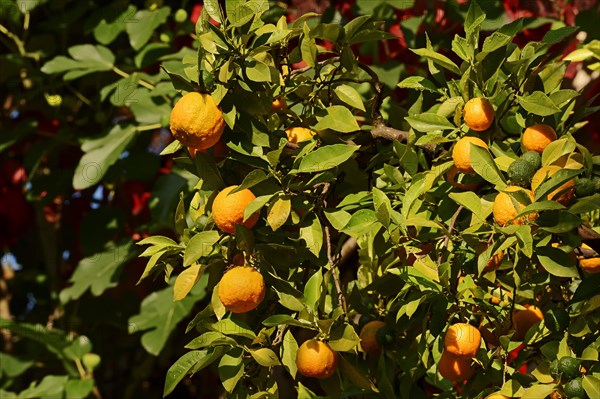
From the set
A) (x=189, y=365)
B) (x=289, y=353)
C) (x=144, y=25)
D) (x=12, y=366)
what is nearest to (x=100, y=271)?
(x=12, y=366)

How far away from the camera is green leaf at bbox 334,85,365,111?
101 centimetres

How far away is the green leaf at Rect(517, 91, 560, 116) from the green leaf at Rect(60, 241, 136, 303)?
0.94m

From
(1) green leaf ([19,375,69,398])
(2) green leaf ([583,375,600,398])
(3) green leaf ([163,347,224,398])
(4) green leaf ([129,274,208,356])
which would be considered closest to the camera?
(2) green leaf ([583,375,600,398])

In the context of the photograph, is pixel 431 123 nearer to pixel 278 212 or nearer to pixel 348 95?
pixel 348 95

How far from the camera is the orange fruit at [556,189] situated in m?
0.86

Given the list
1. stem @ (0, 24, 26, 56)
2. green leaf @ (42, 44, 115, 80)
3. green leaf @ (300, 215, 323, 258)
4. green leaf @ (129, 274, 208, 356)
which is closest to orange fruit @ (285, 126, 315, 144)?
green leaf @ (300, 215, 323, 258)

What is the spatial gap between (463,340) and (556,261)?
132 mm

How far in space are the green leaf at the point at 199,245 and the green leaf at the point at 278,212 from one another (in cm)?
6

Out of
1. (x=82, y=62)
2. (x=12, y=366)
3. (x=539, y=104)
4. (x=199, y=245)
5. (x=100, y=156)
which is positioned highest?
(x=539, y=104)

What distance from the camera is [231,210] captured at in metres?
0.89

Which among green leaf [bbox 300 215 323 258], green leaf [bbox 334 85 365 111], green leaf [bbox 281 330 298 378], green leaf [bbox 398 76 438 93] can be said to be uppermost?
green leaf [bbox 398 76 438 93]

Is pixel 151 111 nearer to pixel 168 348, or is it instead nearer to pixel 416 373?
pixel 168 348

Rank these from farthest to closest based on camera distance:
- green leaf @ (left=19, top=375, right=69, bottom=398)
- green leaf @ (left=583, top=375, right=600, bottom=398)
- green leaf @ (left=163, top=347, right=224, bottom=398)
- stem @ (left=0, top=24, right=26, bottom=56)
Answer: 1. stem @ (left=0, top=24, right=26, bottom=56)
2. green leaf @ (left=19, top=375, right=69, bottom=398)
3. green leaf @ (left=163, top=347, right=224, bottom=398)
4. green leaf @ (left=583, top=375, right=600, bottom=398)

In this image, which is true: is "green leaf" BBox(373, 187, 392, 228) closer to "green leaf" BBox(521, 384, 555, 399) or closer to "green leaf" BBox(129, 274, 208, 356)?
"green leaf" BBox(521, 384, 555, 399)
